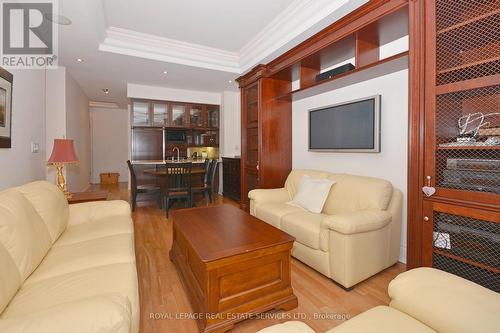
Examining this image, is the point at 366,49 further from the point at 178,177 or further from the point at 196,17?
the point at 178,177

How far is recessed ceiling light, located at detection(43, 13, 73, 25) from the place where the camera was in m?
2.47

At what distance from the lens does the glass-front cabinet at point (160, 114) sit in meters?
5.58

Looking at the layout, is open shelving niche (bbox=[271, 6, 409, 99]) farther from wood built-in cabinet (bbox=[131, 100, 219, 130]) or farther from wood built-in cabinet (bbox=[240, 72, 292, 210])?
wood built-in cabinet (bbox=[131, 100, 219, 130])

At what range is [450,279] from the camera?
1.03 metres

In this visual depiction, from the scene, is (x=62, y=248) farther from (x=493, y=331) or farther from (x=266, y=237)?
(x=493, y=331)

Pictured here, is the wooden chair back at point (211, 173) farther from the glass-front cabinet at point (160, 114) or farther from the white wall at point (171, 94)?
the white wall at point (171, 94)

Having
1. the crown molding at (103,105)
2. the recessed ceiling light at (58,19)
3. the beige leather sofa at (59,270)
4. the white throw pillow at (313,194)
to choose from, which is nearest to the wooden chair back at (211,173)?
the white throw pillow at (313,194)

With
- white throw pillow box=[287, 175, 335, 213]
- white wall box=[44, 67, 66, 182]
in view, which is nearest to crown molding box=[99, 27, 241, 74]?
white wall box=[44, 67, 66, 182]

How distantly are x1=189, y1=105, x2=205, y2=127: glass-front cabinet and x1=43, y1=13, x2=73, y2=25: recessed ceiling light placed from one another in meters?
3.35

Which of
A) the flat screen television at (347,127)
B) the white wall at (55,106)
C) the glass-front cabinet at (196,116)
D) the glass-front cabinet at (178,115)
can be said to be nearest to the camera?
the flat screen television at (347,127)

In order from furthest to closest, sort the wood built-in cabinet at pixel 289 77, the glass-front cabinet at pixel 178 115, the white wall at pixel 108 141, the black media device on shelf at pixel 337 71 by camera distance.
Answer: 1. the white wall at pixel 108 141
2. the glass-front cabinet at pixel 178 115
3. the black media device on shelf at pixel 337 71
4. the wood built-in cabinet at pixel 289 77

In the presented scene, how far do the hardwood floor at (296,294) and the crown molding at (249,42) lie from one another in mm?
2466

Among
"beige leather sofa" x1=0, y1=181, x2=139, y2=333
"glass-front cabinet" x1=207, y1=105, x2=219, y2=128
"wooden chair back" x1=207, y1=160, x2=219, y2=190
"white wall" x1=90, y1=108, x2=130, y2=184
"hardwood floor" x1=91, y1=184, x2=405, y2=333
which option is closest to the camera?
"beige leather sofa" x1=0, y1=181, x2=139, y2=333

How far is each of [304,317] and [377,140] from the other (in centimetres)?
186
